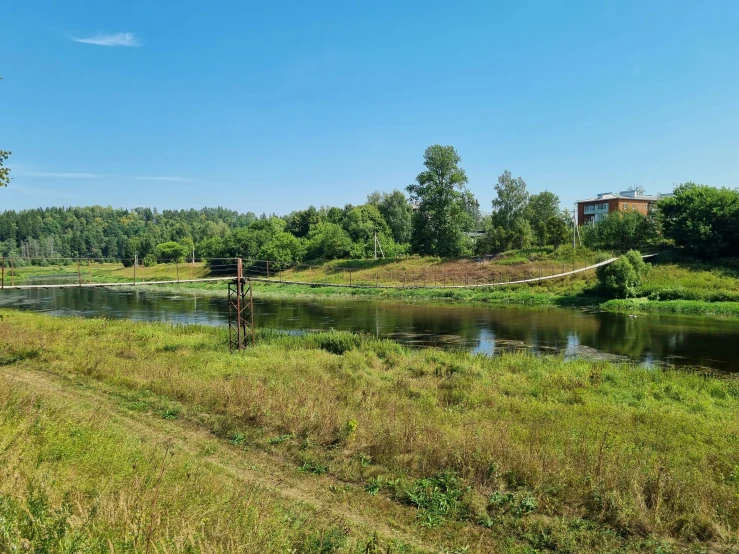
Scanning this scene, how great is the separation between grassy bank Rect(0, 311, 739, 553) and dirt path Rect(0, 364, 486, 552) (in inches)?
1.7

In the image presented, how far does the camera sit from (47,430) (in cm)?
759

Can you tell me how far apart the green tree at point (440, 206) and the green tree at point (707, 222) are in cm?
2629

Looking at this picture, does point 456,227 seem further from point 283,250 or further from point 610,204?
point 610,204

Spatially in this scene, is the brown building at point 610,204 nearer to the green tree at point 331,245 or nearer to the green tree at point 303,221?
the green tree at point 331,245

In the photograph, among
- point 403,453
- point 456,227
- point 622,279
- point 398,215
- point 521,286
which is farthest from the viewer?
point 398,215

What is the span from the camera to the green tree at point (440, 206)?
66.8 metres

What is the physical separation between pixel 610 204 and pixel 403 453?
3669 inches

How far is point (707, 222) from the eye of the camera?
160 ft

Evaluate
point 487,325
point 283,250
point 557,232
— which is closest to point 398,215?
point 283,250

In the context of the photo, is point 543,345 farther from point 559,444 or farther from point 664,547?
point 664,547

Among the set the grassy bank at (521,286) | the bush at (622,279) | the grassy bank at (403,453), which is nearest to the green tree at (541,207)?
the grassy bank at (521,286)

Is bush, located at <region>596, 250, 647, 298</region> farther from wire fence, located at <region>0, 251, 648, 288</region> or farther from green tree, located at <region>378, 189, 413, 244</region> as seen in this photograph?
green tree, located at <region>378, 189, 413, 244</region>

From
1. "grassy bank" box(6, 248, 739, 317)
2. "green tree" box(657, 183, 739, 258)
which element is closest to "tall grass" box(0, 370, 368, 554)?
"grassy bank" box(6, 248, 739, 317)

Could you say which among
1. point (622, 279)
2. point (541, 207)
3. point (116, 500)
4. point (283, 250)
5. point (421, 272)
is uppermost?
point (541, 207)
